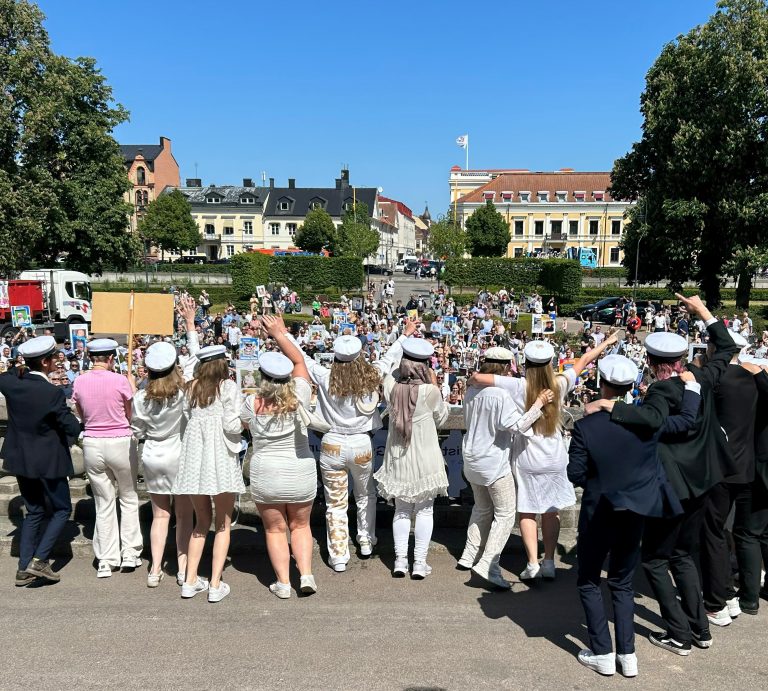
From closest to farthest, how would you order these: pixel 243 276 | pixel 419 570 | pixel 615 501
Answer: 1. pixel 615 501
2. pixel 419 570
3. pixel 243 276

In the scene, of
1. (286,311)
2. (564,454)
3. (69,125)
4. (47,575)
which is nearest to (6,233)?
(69,125)

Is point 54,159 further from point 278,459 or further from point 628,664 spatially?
point 628,664

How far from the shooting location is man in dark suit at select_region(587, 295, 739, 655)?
3832mm

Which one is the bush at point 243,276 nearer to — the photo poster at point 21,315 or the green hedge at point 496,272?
the green hedge at point 496,272

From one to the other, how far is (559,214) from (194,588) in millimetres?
79816

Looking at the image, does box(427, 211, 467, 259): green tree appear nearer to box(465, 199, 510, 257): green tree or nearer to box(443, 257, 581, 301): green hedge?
box(465, 199, 510, 257): green tree

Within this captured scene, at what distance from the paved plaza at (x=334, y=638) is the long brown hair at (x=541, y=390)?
43.5 inches

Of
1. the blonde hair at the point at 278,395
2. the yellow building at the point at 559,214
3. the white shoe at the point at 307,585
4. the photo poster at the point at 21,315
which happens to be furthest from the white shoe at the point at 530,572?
the yellow building at the point at 559,214

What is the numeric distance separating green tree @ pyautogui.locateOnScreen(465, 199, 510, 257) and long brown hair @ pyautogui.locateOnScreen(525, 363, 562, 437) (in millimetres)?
62477

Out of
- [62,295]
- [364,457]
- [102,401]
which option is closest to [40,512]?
[102,401]

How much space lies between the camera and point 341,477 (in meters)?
4.79

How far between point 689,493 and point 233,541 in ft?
10.6

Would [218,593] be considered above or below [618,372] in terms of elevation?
below

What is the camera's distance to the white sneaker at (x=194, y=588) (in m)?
4.45
